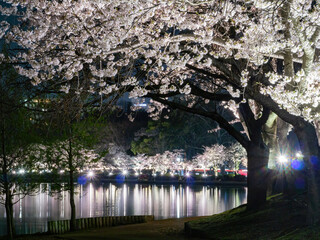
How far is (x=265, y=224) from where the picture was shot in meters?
12.4

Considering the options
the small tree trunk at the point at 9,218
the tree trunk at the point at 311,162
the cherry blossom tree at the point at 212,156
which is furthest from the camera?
the cherry blossom tree at the point at 212,156

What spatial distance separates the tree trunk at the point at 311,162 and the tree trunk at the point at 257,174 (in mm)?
4270

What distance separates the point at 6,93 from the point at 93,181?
43029 mm

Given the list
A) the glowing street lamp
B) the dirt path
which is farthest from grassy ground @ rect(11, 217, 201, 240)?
the glowing street lamp

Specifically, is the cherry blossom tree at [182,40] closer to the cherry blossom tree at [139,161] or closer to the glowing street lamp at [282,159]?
the glowing street lamp at [282,159]

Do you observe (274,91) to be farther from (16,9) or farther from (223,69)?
(16,9)

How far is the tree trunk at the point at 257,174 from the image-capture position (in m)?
14.9

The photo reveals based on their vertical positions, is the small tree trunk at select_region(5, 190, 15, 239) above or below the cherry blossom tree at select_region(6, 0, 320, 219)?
below

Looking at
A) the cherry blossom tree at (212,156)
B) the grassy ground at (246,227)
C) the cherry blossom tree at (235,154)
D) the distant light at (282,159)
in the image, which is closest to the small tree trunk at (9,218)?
the grassy ground at (246,227)

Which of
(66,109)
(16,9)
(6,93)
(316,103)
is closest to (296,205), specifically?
(316,103)

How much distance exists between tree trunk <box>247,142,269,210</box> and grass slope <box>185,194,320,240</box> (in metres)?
0.45

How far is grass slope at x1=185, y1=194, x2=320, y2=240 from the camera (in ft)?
35.9

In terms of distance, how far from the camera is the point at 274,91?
9312 millimetres

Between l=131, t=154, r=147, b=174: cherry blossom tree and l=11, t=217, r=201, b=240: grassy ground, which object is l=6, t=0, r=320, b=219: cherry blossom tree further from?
l=131, t=154, r=147, b=174: cherry blossom tree
